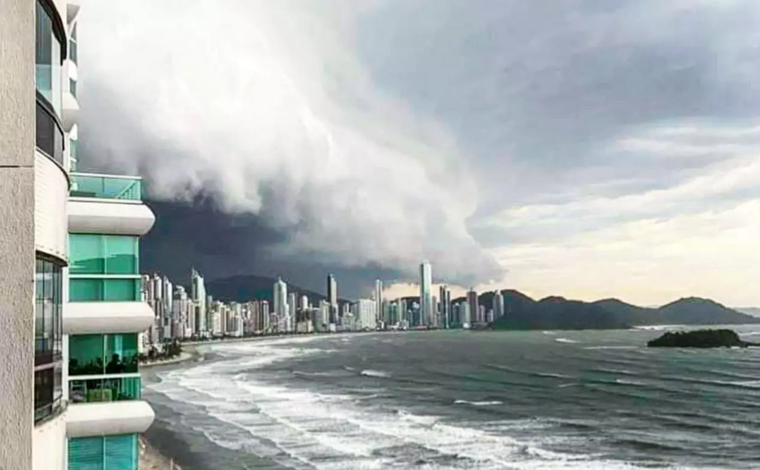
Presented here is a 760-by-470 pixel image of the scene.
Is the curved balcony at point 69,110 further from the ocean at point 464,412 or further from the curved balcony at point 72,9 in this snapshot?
the ocean at point 464,412

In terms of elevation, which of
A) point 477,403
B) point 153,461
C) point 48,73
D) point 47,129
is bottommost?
point 477,403

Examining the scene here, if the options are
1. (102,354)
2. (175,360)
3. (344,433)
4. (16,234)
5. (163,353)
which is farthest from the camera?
(163,353)

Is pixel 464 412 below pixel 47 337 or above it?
below

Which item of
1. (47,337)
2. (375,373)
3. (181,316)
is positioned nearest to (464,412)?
(375,373)

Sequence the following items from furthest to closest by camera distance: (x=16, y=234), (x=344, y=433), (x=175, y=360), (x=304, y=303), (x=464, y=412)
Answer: (x=304, y=303)
(x=175, y=360)
(x=464, y=412)
(x=344, y=433)
(x=16, y=234)

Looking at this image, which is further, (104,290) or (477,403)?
(477,403)

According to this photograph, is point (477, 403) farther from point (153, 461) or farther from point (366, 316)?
point (366, 316)
